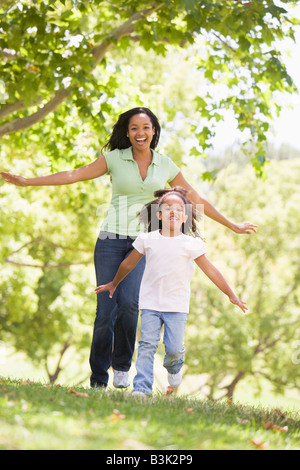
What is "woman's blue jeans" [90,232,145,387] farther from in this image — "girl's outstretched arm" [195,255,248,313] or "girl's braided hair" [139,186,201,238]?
"girl's outstretched arm" [195,255,248,313]

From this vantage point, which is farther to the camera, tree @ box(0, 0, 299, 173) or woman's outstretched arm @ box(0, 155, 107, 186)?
tree @ box(0, 0, 299, 173)

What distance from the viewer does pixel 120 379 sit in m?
5.58

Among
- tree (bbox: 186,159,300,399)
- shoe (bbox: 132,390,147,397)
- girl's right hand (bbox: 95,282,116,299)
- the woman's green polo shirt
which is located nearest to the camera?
shoe (bbox: 132,390,147,397)

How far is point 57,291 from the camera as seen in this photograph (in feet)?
71.7

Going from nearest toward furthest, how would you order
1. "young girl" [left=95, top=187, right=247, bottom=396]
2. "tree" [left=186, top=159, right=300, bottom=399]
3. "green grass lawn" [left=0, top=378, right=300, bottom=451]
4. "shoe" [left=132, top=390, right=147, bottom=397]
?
1. "green grass lawn" [left=0, top=378, right=300, bottom=451]
2. "shoe" [left=132, top=390, right=147, bottom=397]
3. "young girl" [left=95, top=187, right=247, bottom=396]
4. "tree" [left=186, top=159, right=300, bottom=399]

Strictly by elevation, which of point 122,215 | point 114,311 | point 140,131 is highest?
point 140,131

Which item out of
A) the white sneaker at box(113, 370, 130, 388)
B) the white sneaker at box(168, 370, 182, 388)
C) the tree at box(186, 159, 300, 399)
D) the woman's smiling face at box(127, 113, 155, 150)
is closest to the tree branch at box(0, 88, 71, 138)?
the woman's smiling face at box(127, 113, 155, 150)

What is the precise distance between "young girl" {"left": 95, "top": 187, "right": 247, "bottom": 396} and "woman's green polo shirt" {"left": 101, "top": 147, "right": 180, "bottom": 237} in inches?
8.3

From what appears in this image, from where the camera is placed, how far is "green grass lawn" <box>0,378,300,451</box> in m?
3.00

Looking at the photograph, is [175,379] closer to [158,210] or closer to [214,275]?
[214,275]

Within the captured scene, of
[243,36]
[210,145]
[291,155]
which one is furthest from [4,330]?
[291,155]

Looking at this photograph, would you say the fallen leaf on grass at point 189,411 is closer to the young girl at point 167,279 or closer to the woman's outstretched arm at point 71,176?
the young girl at point 167,279

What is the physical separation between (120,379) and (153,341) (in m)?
0.84

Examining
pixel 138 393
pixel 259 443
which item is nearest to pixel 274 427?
pixel 259 443
